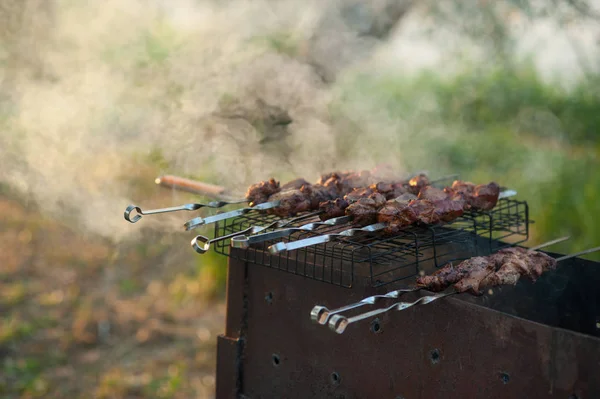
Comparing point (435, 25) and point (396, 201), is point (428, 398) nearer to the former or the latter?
point (396, 201)

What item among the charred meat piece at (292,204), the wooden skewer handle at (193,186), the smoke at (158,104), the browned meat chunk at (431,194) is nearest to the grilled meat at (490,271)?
the browned meat chunk at (431,194)

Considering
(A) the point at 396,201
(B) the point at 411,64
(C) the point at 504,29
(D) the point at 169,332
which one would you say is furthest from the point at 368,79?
(A) the point at 396,201

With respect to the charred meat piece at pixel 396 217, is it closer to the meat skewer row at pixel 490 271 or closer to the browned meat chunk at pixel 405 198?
the browned meat chunk at pixel 405 198

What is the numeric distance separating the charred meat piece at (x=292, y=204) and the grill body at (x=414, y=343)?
305 millimetres

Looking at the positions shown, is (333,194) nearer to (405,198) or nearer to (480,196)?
(405,198)

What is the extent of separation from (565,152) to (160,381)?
484cm

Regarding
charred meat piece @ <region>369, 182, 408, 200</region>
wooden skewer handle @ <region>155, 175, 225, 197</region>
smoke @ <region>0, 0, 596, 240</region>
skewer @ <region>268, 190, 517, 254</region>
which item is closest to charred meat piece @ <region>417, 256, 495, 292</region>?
skewer @ <region>268, 190, 517, 254</region>

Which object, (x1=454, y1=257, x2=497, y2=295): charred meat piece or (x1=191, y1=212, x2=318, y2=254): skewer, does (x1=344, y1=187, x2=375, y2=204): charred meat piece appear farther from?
(x1=454, y1=257, x2=497, y2=295): charred meat piece

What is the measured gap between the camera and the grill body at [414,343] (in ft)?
7.39

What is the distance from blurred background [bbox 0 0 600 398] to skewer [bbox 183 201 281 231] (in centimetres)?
86

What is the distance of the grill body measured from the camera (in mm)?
2254

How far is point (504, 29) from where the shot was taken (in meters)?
7.61

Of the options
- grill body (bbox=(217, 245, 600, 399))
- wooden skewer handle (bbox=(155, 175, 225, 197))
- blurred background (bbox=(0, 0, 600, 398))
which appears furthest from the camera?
blurred background (bbox=(0, 0, 600, 398))

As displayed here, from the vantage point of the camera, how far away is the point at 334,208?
299 cm
